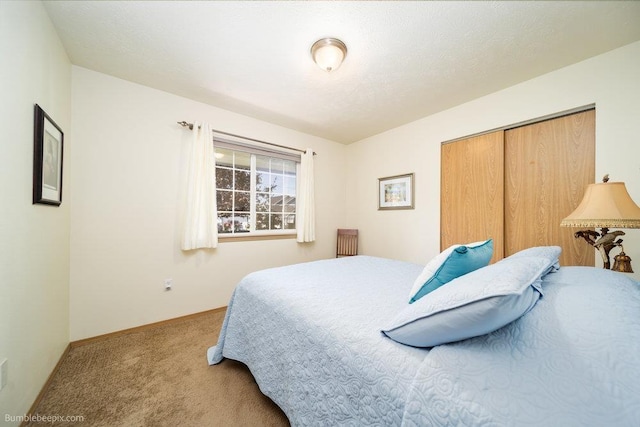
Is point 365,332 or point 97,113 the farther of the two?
point 97,113

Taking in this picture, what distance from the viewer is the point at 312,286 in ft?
4.94

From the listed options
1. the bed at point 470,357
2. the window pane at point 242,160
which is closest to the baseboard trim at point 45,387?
the bed at point 470,357

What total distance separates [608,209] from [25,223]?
3.44m

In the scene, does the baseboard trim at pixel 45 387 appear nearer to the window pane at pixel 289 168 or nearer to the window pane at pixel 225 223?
the window pane at pixel 225 223

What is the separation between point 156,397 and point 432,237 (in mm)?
3052

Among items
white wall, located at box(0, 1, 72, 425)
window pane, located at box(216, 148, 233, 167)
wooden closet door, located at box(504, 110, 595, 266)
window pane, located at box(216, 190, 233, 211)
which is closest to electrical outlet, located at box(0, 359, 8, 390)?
white wall, located at box(0, 1, 72, 425)

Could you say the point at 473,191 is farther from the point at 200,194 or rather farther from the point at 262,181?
the point at 200,194

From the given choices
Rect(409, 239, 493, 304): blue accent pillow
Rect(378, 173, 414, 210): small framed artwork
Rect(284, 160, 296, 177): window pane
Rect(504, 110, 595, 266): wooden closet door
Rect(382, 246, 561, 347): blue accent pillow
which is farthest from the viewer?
Rect(284, 160, 296, 177): window pane

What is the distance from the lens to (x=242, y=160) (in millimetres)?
3143

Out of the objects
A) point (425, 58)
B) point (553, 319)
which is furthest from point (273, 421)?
point (425, 58)

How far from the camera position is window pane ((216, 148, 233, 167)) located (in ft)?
9.66

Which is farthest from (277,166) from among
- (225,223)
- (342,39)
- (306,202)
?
(342,39)

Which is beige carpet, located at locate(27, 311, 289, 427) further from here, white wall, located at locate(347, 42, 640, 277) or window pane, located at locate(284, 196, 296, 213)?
white wall, located at locate(347, 42, 640, 277)

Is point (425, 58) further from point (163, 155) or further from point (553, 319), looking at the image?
point (163, 155)
